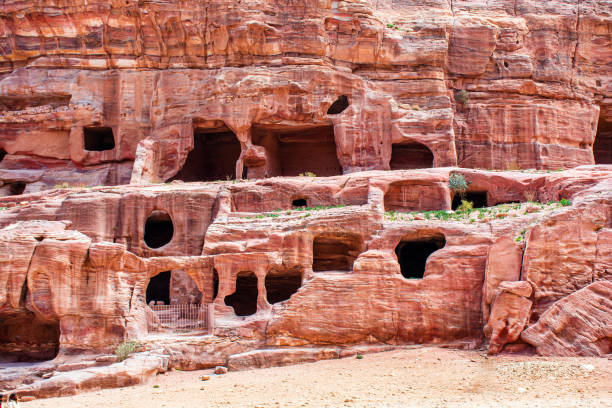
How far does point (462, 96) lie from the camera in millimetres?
33875

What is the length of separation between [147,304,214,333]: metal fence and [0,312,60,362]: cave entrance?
393 centimetres

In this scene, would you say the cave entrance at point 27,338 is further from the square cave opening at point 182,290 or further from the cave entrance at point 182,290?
the cave entrance at point 182,290

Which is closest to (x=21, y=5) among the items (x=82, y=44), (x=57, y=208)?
(x=82, y=44)

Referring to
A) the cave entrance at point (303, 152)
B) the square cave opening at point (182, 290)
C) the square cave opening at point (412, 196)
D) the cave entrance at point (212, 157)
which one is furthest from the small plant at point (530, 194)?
the cave entrance at point (212, 157)

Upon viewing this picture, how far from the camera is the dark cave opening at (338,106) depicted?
3321 cm

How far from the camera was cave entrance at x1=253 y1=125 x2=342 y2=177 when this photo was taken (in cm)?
3434

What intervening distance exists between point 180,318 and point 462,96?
779 inches

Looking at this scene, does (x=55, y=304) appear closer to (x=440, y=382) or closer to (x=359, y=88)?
(x=440, y=382)

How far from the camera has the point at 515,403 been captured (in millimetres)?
13750

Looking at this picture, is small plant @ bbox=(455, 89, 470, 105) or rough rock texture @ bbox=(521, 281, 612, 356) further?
small plant @ bbox=(455, 89, 470, 105)

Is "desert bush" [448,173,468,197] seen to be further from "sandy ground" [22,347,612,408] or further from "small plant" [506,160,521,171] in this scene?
"sandy ground" [22,347,612,408]

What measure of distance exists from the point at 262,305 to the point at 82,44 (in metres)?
20.0

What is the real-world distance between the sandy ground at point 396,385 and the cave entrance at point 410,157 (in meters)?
15.9

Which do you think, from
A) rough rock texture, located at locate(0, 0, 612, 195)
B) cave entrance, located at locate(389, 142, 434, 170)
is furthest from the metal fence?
cave entrance, located at locate(389, 142, 434, 170)
